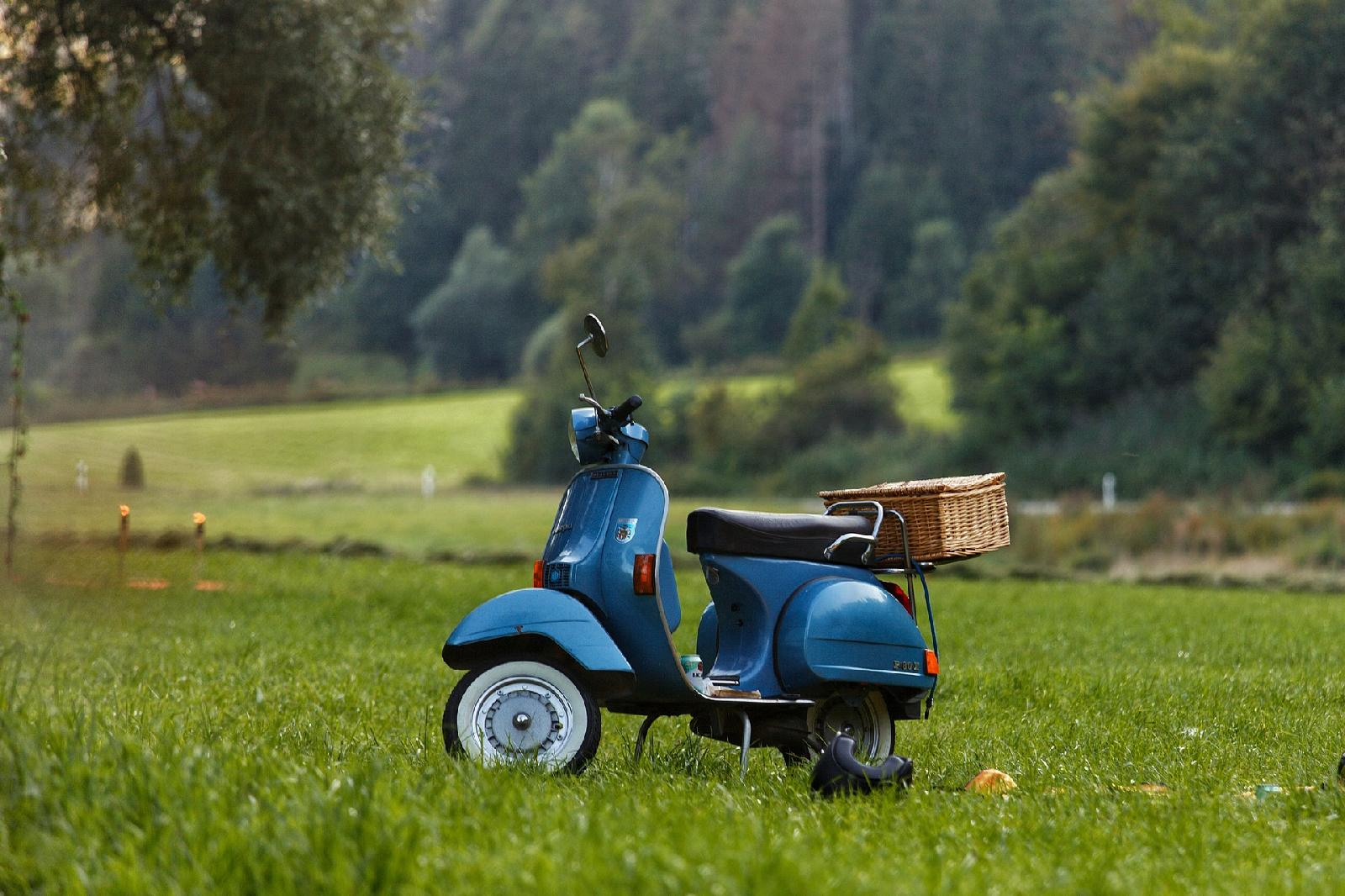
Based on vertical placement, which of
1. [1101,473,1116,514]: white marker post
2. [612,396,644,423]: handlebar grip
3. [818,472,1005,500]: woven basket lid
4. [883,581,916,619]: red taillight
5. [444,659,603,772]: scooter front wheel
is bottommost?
[1101,473,1116,514]: white marker post

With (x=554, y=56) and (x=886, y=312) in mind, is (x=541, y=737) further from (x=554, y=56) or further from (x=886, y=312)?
(x=554, y=56)

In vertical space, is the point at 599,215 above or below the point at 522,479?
above

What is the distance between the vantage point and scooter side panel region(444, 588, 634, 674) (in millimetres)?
5648

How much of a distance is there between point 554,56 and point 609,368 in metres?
37.8

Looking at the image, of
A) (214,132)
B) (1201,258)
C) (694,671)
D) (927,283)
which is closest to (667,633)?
(694,671)

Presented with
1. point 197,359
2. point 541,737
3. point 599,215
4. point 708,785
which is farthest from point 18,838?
point 599,215

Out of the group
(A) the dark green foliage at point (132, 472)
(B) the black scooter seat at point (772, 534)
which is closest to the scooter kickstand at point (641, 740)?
(B) the black scooter seat at point (772, 534)

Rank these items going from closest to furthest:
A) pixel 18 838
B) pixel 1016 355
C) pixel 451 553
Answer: pixel 18 838
pixel 451 553
pixel 1016 355

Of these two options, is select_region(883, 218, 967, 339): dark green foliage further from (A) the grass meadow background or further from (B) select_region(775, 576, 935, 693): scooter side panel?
(B) select_region(775, 576, 935, 693): scooter side panel

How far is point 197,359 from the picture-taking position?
51250 millimetres

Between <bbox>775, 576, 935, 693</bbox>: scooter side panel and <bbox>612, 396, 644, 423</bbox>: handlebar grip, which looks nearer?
<bbox>612, 396, 644, 423</bbox>: handlebar grip

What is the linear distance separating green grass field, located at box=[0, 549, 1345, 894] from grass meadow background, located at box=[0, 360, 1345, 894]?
2 centimetres

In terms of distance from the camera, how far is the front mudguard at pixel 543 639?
566cm

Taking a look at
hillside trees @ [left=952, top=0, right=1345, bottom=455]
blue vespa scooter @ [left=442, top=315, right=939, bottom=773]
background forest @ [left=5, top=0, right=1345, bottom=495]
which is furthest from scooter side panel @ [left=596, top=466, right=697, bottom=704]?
hillside trees @ [left=952, top=0, right=1345, bottom=455]
